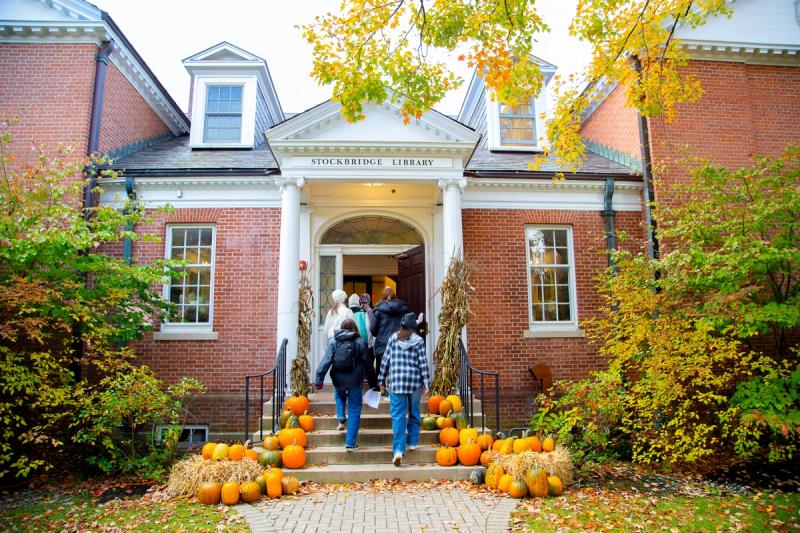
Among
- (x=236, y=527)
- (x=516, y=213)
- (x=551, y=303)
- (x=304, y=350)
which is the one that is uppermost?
(x=516, y=213)

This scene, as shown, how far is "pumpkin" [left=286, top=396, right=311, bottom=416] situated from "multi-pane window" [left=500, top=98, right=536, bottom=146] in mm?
8378

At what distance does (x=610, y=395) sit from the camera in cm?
776

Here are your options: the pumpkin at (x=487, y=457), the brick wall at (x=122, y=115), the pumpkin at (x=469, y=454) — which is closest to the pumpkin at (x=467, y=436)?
the pumpkin at (x=469, y=454)

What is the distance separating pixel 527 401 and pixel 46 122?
10.9 meters

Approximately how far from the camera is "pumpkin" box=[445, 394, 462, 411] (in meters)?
Result: 7.89

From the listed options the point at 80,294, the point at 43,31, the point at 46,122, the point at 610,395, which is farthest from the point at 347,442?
the point at 43,31

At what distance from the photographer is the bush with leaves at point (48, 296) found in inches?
273

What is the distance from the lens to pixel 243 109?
12992mm

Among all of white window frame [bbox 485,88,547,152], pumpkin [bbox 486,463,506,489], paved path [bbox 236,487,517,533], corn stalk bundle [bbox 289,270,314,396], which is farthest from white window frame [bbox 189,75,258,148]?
pumpkin [bbox 486,463,506,489]

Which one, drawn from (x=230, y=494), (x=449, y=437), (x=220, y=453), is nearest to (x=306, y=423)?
(x=220, y=453)

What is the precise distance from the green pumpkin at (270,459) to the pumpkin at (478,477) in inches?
98.1

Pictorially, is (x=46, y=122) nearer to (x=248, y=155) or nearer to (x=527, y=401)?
(x=248, y=155)

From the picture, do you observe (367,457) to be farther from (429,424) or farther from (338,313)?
(338,313)

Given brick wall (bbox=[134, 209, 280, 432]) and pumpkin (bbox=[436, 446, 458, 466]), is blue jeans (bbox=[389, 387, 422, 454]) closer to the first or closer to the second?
pumpkin (bbox=[436, 446, 458, 466])
